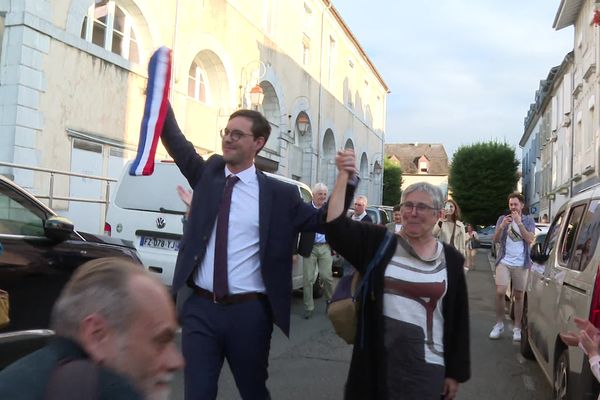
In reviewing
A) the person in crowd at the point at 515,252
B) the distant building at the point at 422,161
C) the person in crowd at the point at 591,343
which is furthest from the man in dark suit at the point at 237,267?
the distant building at the point at 422,161

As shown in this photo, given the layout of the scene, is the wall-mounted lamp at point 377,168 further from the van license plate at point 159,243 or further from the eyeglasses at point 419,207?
the eyeglasses at point 419,207

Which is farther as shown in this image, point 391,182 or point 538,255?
point 391,182

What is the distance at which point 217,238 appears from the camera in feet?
9.75

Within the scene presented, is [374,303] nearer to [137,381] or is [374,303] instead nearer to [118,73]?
[137,381]

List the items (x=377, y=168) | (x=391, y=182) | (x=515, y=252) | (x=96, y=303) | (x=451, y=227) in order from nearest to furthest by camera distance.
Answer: (x=96, y=303) < (x=515, y=252) < (x=451, y=227) < (x=377, y=168) < (x=391, y=182)

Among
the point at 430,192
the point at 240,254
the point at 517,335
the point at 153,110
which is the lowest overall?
the point at 517,335

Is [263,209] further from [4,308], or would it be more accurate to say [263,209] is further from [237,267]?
[4,308]

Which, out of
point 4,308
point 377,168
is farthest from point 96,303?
point 377,168

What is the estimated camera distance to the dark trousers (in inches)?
114

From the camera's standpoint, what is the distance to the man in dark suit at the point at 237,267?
9.56 feet

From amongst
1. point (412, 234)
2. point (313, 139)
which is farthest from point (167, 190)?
point (313, 139)

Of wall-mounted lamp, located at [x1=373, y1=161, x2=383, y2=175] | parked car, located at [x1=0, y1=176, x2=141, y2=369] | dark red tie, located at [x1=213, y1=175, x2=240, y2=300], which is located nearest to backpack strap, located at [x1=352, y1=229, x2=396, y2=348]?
dark red tie, located at [x1=213, y1=175, x2=240, y2=300]

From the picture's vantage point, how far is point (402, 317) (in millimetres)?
2711

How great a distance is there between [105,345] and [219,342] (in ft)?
5.96
